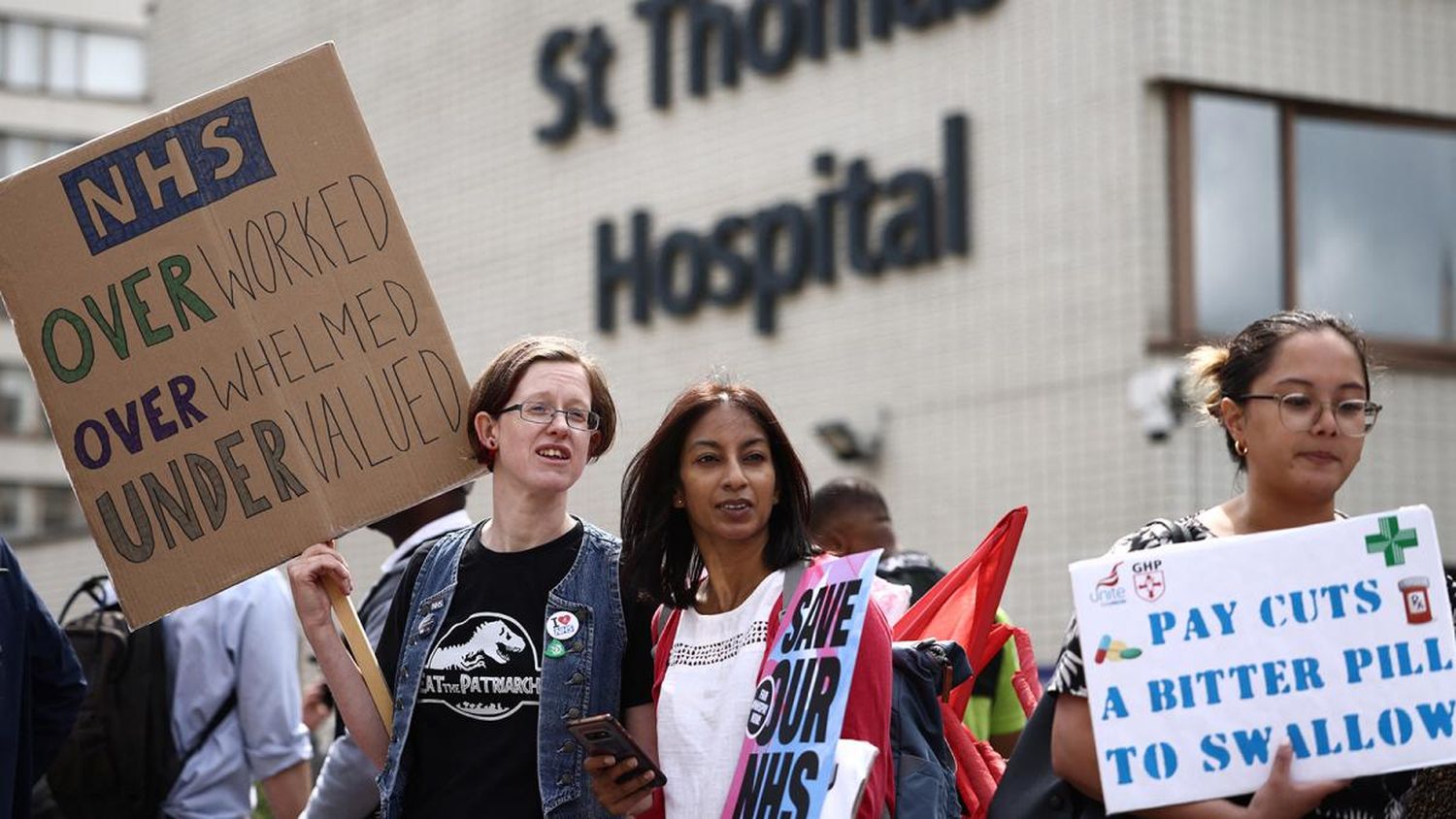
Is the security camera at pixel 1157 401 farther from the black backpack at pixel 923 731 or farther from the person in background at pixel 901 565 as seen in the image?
the black backpack at pixel 923 731

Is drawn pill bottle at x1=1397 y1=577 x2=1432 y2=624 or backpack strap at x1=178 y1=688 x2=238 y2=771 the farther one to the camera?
backpack strap at x1=178 y1=688 x2=238 y2=771

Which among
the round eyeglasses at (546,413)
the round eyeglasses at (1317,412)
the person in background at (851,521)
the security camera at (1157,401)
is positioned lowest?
the security camera at (1157,401)

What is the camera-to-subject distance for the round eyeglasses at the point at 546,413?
4805mm

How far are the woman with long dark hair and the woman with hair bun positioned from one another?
436 mm

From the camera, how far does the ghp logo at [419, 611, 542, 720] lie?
465 cm

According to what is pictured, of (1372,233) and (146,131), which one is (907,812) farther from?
(1372,233)

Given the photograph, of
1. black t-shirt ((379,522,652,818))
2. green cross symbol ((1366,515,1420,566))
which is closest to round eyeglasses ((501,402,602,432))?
black t-shirt ((379,522,652,818))

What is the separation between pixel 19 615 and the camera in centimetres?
548

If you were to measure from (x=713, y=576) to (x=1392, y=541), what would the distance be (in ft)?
4.67

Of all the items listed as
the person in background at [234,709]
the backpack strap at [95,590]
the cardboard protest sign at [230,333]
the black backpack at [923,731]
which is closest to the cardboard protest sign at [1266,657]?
the black backpack at [923,731]

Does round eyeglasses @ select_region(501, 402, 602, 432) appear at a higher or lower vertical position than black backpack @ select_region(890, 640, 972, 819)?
higher

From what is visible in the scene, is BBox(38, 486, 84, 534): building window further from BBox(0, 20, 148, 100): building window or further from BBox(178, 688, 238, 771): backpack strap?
BBox(178, 688, 238, 771): backpack strap

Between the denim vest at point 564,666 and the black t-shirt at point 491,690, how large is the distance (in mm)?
26

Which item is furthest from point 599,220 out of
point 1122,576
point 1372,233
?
point 1122,576
